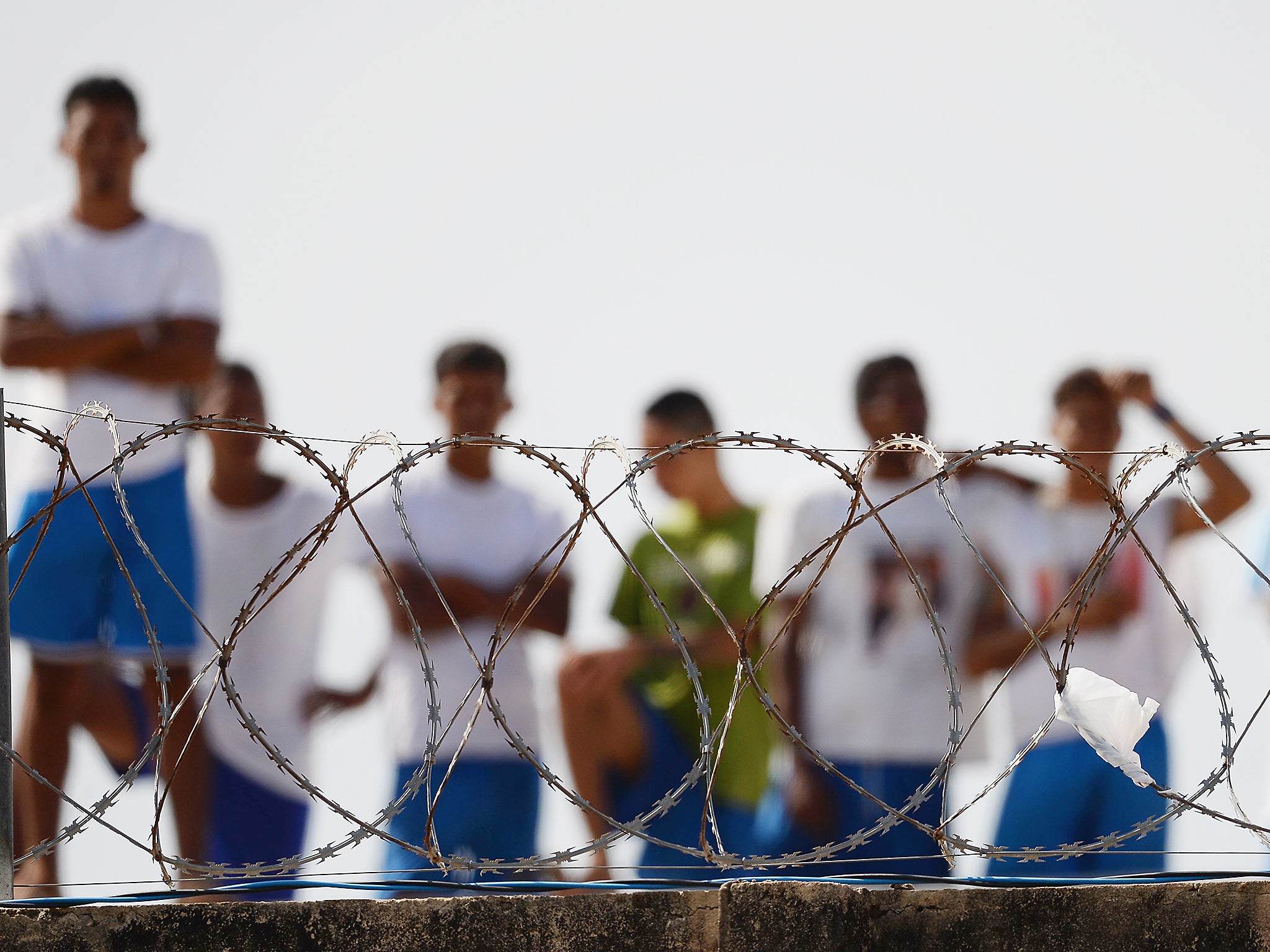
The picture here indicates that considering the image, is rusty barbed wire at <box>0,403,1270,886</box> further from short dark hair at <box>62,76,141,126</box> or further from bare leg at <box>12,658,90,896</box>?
short dark hair at <box>62,76,141,126</box>

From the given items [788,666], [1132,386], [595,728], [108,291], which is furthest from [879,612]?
[108,291]

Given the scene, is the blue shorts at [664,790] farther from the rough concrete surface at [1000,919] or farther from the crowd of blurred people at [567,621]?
the rough concrete surface at [1000,919]

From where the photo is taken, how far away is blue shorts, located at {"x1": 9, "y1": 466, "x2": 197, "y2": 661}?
375cm

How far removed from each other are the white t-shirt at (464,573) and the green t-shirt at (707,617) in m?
0.27

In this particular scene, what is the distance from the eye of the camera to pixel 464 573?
3.88m

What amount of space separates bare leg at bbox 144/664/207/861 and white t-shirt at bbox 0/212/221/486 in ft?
2.31

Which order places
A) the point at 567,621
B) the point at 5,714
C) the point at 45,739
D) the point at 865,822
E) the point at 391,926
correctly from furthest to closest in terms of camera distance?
the point at 865,822 → the point at 567,621 → the point at 45,739 → the point at 391,926 → the point at 5,714

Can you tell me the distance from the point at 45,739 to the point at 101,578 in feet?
1.37

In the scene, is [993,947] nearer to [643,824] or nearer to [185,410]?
[643,824]

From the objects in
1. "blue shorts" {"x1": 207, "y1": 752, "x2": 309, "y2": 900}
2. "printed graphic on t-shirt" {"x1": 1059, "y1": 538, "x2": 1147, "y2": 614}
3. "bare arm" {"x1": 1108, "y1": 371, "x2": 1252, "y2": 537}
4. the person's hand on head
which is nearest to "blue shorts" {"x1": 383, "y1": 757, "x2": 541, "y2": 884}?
"blue shorts" {"x1": 207, "y1": 752, "x2": 309, "y2": 900}

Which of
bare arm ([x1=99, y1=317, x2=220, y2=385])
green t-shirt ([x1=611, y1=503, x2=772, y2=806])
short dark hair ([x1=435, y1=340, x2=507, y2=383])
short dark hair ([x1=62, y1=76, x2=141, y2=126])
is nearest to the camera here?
green t-shirt ([x1=611, y1=503, x2=772, y2=806])

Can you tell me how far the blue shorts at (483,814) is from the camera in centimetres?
374

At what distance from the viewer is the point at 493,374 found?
13.9ft

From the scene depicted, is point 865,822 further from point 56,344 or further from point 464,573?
point 56,344
